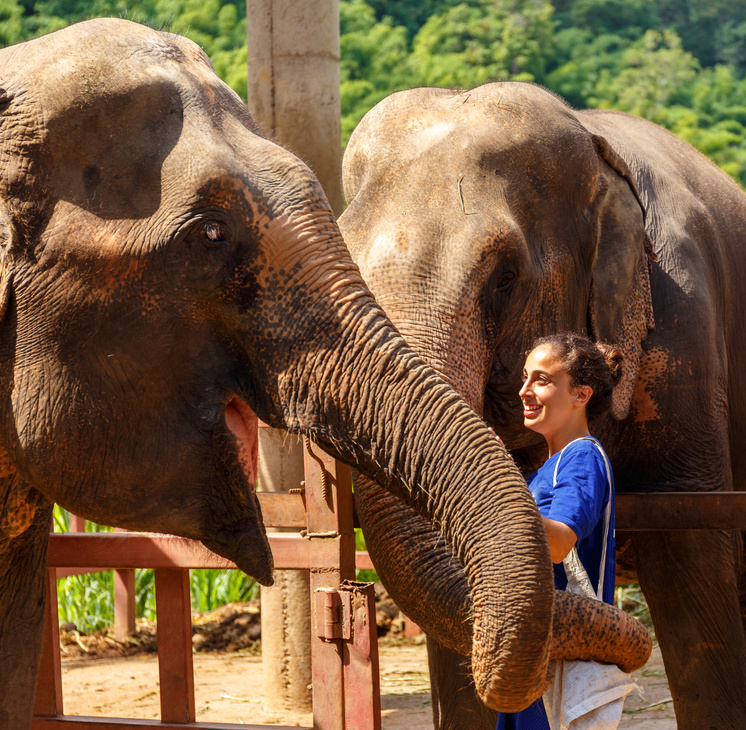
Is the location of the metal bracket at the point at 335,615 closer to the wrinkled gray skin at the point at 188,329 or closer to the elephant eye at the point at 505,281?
the elephant eye at the point at 505,281

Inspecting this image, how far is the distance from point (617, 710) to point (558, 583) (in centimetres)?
27

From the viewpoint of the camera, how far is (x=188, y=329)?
1.71m

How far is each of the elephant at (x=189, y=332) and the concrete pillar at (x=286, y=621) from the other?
2.95 meters

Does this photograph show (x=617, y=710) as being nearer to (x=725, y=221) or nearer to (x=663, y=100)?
(x=725, y=221)

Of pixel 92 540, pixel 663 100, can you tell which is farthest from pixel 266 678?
pixel 663 100

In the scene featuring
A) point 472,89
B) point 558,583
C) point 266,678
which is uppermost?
point 472,89

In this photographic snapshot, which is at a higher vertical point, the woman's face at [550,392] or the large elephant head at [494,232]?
the large elephant head at [494,232]

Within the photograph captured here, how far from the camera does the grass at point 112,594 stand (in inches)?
272

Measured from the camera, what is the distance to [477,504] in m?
1.61

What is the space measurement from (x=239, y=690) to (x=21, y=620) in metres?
3.24

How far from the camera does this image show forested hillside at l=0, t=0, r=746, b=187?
95.4ft

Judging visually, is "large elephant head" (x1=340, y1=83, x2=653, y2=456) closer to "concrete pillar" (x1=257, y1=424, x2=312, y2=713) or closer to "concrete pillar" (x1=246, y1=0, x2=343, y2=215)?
"concrete pillar" (x1=246, y1=0, x2=343, y2=215)

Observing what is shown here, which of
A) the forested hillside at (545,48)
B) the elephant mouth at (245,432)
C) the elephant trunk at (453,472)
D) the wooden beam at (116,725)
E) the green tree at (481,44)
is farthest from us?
the green tree at (481,44)

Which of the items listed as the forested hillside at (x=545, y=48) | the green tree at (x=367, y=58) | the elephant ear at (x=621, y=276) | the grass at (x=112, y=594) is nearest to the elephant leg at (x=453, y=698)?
the elephant ear at (x=621, y=276)
